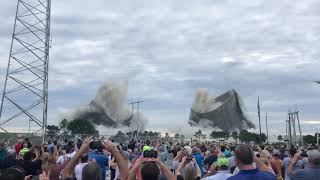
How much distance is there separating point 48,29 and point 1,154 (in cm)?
1838

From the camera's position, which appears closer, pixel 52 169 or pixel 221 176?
pixel 221 176

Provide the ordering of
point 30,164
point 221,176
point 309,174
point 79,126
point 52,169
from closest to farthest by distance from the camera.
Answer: point 309,174, point 221,176, point 52,169, point 30,164, point 79,126

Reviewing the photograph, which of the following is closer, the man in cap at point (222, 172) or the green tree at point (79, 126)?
the man in cap at point (222, 172)

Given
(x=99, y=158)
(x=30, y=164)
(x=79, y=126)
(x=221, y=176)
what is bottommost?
(x=221, y=176)

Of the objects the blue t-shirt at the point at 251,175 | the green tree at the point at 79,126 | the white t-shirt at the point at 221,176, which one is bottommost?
the white t-shirt at the point at 221,176

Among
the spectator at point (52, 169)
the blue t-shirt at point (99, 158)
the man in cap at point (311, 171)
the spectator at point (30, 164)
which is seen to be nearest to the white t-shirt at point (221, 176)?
the man in cap at point (311, 171)

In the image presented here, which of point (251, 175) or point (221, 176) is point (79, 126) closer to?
point (221, 176)

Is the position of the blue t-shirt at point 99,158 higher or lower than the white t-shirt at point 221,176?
higher

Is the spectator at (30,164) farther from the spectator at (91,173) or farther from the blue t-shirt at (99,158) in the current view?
the spectator at (91,173)

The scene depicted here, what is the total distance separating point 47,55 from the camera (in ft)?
110

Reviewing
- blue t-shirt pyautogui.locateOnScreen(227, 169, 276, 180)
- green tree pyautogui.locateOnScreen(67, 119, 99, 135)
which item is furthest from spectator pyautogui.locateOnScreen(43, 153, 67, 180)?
green tree pyautogui.locateOnScreen(67, 119, 99, 135)

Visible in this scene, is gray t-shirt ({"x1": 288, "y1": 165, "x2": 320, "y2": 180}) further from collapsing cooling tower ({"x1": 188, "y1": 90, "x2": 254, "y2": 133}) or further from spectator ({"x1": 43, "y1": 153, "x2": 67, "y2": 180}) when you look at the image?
collapsing cooling tower ({"x1": 188, "y1": 90, "x2": 254, "y2": 133})

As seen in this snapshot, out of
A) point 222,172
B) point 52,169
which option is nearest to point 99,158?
point 52,169

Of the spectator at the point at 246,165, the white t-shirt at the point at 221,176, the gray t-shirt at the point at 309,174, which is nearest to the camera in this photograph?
the spectator at the point at 246,165
